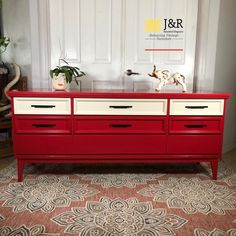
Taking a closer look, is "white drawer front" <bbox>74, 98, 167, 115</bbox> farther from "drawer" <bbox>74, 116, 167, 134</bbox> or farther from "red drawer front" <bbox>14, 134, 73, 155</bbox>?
"red drawer front" <bbox>14, 134, 73, 155</bbox>

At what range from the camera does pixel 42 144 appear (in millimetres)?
2068

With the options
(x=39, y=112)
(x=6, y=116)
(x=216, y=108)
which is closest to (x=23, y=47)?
(x=6, y=116)

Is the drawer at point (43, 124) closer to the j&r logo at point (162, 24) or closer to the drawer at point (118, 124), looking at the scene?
the drawer at point (118, 124)

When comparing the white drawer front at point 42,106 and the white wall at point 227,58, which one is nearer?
the white drawer front at point 42,106

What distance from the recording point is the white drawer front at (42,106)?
78.7 inches

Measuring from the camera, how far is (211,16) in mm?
2521

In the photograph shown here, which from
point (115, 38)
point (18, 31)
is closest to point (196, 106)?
point (115, 38)

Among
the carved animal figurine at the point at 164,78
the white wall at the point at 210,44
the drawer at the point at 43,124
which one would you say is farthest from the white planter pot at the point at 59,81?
the carved animal figurine at the point at 164,78

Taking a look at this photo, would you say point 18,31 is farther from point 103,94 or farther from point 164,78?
point 164,78

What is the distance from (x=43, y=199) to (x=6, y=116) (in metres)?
1.28

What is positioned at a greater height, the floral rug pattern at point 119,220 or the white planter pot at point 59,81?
the white planter pot at point 59,81

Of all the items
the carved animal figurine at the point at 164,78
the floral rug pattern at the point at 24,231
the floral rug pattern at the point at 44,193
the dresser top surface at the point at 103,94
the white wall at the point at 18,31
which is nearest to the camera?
the floral rug pattern at the point at 24,231

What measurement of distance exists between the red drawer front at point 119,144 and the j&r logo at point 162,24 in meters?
1.16

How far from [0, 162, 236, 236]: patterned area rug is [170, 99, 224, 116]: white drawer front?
2.02 feet
